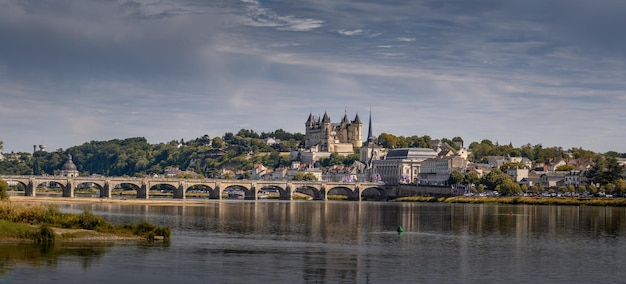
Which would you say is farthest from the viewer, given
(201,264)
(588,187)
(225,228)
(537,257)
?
(588,187)

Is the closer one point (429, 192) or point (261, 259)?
point (261, 259)

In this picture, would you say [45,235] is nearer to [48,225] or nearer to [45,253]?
[48,225]

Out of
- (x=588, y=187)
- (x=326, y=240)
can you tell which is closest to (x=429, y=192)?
(x=588, y=187)

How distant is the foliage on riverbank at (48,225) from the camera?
49875 millimetres

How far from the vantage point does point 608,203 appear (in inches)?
5172

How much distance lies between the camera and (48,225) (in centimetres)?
5312

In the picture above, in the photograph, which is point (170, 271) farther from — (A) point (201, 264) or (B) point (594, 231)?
(B) point (594, 231)

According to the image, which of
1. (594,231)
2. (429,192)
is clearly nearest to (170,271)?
(594,231)

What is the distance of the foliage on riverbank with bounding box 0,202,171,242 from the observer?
164ft

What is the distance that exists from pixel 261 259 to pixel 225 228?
24.6m

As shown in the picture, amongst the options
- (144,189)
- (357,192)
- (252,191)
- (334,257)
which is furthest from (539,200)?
(334,257)

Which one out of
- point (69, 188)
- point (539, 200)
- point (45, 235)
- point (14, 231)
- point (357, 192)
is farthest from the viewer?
point (357, 192)

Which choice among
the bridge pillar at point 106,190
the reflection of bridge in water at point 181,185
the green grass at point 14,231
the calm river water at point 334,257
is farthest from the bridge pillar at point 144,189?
the green grass at point 14,231

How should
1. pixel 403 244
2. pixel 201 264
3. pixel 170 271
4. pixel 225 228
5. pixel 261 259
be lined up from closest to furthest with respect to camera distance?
pixel 170 271
pixel 201 264
pixel 261 259
pixel 403 244
pixel 225 228
